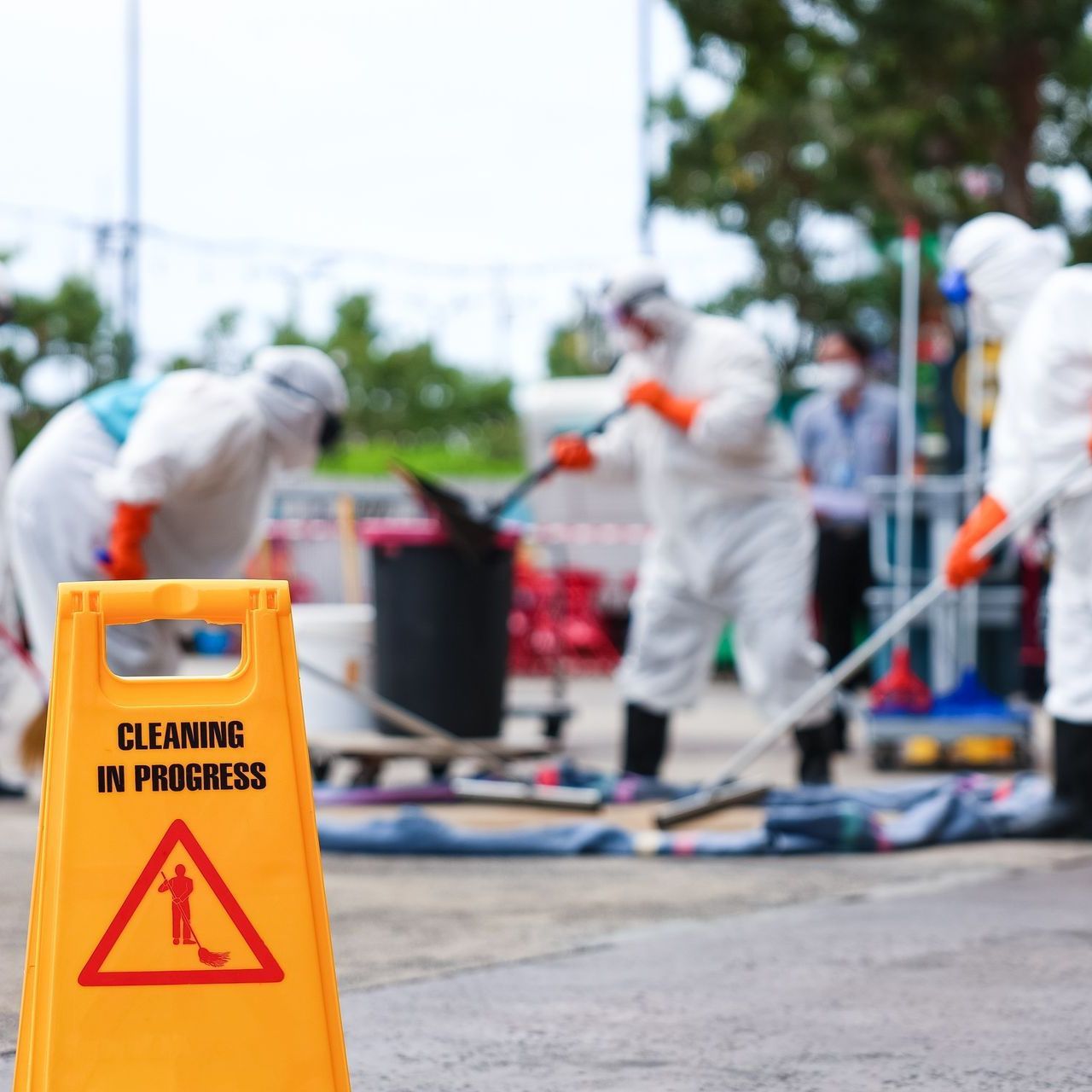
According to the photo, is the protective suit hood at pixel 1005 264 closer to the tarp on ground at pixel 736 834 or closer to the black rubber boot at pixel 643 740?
the tarp on ground at pixel 736 834

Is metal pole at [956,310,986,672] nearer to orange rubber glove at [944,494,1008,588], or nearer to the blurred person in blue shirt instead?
the blurred person in blue shirt

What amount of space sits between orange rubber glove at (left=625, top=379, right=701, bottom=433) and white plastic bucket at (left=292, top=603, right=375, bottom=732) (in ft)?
4.35

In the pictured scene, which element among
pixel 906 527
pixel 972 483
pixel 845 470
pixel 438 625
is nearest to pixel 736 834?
pixel 438 625

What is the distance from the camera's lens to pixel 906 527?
8.47 meters

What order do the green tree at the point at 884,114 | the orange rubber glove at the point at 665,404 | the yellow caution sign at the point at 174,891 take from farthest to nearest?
the green tree at the point at 884,114, the orange rubber glove at the point at 665,404, the yellow caution sign at the point at 174,891

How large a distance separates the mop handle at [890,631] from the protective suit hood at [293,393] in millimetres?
1671

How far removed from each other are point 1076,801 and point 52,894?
413cm

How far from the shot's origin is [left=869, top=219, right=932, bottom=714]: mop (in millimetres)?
8172

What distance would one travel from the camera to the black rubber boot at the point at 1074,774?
19.4 ft

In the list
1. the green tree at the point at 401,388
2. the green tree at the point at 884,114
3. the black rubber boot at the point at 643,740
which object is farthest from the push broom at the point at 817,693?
the green tree at the point at 401,388

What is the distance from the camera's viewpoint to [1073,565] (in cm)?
593

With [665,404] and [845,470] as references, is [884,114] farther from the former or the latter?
[665,404]

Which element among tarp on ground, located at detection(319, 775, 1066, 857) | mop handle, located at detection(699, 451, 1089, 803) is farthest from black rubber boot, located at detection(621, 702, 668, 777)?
tarp on ground, located at detection(319, 775, 1066, 857)

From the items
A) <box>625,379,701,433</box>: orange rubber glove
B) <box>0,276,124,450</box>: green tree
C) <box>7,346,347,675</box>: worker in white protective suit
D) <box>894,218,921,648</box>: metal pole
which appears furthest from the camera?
<box>0,276,124,450</box>: green tree
